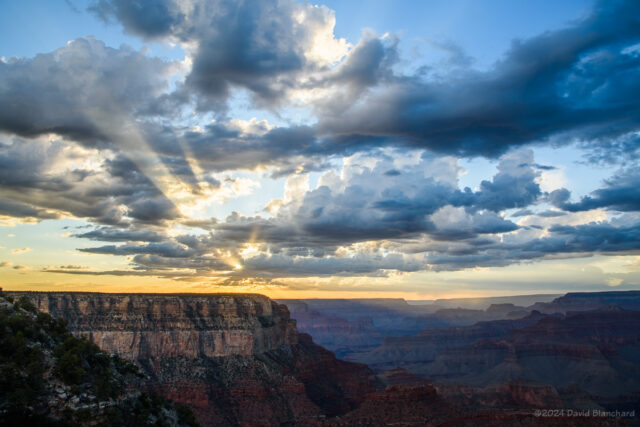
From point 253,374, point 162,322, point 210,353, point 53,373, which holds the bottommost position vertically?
point 253,374

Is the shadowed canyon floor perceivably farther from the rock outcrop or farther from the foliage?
the foliage

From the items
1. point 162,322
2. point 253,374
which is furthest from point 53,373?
point 253,374

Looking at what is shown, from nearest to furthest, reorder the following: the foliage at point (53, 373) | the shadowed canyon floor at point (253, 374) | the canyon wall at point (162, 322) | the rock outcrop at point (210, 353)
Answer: the foliage at point (53, 373)
the shadowed canyon floor at point (253, 374)
the rock outcrop at point (210, 353)
the canyon wall at point (162, 322)

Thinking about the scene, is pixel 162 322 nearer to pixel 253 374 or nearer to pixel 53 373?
pixel 253 374

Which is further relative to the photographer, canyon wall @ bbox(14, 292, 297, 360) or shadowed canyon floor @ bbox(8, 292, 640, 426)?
canyon wall @ bbox(14, 292, 297, 360)

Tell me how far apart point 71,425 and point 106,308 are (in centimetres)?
9219

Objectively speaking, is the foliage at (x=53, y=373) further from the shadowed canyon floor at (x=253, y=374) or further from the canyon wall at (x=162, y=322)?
the canyon wall at (x=162, y=322)

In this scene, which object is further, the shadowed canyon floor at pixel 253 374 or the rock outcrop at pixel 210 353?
the rock outcrop at pixel 210 353

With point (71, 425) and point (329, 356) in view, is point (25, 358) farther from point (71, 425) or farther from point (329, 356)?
point (329, 356)

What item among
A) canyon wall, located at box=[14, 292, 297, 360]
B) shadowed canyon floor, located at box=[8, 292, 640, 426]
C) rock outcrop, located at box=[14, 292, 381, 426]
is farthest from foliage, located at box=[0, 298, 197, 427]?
canyon wall, located at box=[14, 292, 297, 360]

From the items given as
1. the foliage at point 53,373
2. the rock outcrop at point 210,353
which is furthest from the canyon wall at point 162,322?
the foliage at point 53,373

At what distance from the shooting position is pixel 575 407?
5143 inches

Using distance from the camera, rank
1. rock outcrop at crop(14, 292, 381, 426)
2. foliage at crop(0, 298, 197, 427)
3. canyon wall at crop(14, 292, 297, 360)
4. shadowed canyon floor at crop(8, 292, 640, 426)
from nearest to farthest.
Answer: foliage at crop(0, 298, 197, 427) < shadowed canyon floor at crop(8, 292, 640, 426) < rock outcrop at crop(14, 292, 381, 426) < canyon wall at crop(14, 292, 297, 360)

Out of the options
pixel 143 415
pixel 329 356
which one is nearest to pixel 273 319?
pixel 329 356
